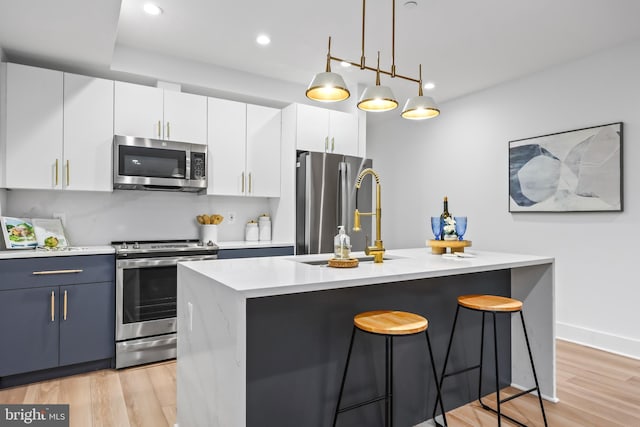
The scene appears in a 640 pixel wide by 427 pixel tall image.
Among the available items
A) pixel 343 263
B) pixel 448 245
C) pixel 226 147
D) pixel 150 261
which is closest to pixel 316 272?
pixel 343 263

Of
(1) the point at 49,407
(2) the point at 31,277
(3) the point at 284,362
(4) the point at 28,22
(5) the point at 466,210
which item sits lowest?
(1) the point at 49,407

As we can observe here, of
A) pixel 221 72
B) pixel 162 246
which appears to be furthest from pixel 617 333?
pixel 221 72

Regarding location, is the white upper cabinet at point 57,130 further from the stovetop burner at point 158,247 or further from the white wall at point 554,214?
the white wall at point 554,214

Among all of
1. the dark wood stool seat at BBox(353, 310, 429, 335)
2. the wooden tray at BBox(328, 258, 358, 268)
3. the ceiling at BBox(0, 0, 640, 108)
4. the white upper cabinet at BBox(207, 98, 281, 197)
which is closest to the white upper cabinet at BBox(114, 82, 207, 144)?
the white upper cabinet at BBox(207, 98, 281, 197)

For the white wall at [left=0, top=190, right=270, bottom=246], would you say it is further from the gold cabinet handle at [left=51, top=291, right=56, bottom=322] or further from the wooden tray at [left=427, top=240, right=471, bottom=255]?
the wooden tray at [left=427, top=240, right=471, bottom=255]

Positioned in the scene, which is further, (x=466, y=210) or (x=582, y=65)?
(x=466, y=210)

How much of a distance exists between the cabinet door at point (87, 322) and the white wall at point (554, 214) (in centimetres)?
375

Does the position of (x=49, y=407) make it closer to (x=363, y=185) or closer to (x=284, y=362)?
(x=284, y=362)

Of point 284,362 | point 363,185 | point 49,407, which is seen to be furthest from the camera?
point 363,185

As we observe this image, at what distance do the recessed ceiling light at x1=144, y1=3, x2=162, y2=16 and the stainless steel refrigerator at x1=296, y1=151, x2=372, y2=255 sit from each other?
5.59ft

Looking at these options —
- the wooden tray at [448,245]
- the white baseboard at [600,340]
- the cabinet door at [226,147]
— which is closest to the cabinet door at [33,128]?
the cabinet door at [226,147]

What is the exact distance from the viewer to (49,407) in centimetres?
238

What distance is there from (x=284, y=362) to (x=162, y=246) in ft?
6.64

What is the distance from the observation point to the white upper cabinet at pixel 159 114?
3.32 metres
